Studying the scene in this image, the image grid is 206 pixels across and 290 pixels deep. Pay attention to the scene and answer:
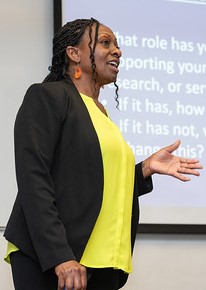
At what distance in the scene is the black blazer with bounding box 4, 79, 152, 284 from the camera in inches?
48.2

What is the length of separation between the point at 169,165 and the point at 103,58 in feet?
1.04

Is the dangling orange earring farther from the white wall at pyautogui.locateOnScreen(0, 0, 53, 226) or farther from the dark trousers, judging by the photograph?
the white wall at pyautogui.locateOnScreen(0, 0, 53, 226)

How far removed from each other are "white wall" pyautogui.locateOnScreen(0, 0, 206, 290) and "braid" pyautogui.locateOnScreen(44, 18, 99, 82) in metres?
0.87

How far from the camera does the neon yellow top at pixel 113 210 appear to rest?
129 cm

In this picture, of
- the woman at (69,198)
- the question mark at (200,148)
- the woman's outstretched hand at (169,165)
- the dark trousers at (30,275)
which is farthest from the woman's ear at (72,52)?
the question mark at (200,148)

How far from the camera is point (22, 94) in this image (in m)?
2.44

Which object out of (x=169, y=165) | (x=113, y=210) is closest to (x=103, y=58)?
(x=169, y=165)

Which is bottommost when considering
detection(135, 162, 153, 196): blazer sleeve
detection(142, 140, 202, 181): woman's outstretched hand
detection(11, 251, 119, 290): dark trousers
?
detection(11, 251, 119, 290): dark trousers

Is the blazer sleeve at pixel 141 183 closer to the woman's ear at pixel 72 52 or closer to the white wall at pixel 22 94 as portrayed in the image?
the woman's ear at pixel 72 52

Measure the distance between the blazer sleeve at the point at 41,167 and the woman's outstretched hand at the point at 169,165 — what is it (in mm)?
300

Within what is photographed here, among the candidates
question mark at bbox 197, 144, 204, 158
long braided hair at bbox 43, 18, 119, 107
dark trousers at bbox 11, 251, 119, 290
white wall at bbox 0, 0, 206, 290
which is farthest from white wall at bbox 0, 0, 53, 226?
dark trousers at bbox 11, 251, 119, 290

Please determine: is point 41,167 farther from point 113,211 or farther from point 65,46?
point 65,46

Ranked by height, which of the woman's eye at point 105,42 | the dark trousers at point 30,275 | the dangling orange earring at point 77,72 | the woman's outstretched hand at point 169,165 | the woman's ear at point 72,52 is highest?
the woman's eye at point 105,42

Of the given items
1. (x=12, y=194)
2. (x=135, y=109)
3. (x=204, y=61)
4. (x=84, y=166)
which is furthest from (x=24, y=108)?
(x=204, y=61)
